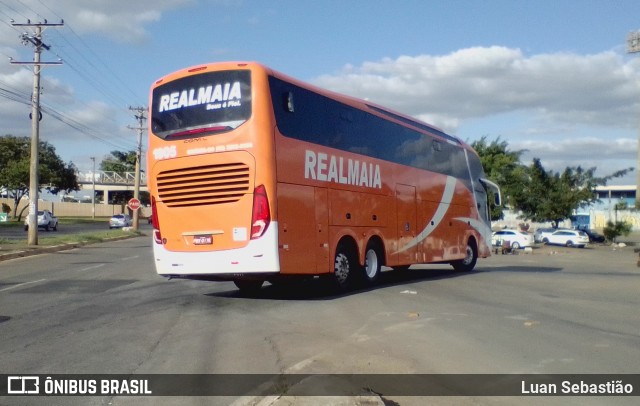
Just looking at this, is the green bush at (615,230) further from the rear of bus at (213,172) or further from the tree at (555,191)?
the rear of bus at (213,172)

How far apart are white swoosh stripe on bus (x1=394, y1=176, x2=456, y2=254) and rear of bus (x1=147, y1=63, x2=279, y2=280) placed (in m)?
5.60

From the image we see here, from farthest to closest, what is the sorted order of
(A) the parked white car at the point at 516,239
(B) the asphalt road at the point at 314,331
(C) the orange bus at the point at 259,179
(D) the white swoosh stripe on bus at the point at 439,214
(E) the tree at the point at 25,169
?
1. (E) the tree at the point at 25,169
2. (A) the parked white car at the point at 516,239
3. (D) the white swoosh stripe on bus at the point at 439,214
4. (C) the orange bus at the point at 259,179
5. (B) the asphalt road at the point at 314,331

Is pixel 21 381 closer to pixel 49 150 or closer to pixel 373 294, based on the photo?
Result: pixel 373 294

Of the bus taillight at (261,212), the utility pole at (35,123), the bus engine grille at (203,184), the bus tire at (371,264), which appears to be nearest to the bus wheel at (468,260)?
the bus tire at (371,264)

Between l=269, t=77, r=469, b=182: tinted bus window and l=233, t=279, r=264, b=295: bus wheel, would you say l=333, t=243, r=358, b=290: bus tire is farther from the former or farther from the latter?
l=269, t=77, r=469, b=182: tinted bus window

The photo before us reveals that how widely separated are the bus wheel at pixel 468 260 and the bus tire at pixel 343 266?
25.2 ft

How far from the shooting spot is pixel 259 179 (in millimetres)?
11203

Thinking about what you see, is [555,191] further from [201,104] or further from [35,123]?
[201,104]

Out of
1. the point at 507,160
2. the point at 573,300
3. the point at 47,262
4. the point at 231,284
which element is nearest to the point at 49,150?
the point at 507,160

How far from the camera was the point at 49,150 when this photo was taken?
73938mm

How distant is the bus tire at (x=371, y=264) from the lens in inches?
571

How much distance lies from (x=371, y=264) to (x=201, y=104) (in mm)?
5355

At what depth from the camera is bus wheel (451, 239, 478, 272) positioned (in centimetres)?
2080

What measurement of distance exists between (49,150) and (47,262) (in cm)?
5525
